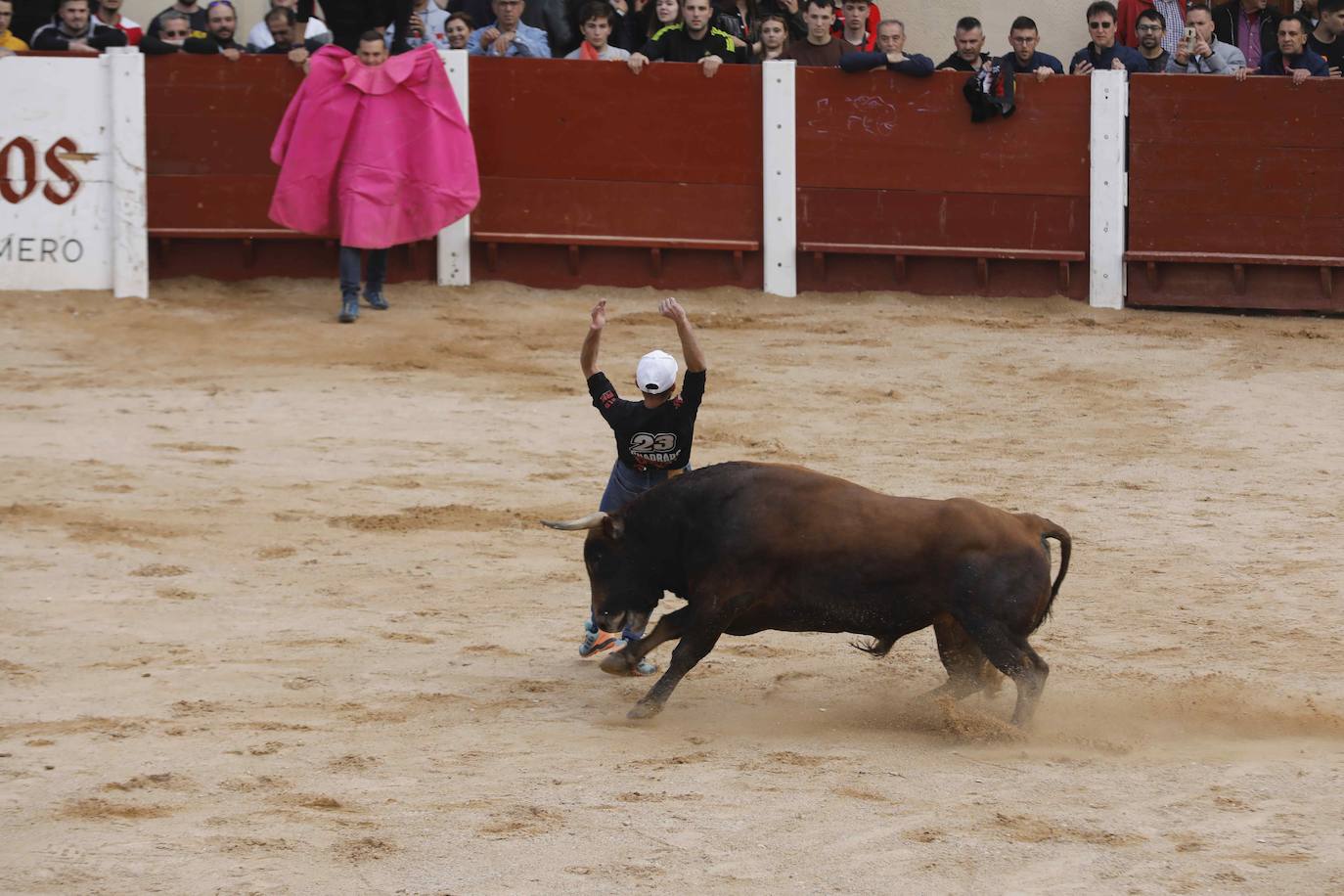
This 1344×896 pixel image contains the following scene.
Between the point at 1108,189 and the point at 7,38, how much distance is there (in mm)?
6730

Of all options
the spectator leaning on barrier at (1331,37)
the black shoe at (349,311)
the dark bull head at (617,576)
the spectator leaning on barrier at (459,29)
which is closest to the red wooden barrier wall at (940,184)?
the spectator leaning on barrier at (1331,37)

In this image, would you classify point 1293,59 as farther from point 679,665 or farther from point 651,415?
point 679,665

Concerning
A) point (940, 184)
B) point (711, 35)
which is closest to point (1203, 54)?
point (940, 184)

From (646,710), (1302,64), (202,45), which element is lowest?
(646,710)

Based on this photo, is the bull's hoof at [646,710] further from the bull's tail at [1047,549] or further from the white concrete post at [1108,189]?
the white concrete post at [1108,189]

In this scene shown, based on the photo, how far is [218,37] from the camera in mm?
12211

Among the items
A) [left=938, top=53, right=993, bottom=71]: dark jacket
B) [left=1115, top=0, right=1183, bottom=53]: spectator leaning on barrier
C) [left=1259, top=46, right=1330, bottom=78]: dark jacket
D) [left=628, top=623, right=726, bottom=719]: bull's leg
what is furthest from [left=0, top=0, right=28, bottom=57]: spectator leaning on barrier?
[left=628, top=623, right=726, bottom=719]: bull's leg

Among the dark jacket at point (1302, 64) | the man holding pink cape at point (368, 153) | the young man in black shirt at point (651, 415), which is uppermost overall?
the dark jacket at point (1302, 64)

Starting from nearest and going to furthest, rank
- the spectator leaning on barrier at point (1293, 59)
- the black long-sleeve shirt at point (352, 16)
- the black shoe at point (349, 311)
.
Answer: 1. the black shoe at point (349, 311)
2. the spectator leaning on barrier at point (1293, 59)
3. the black long-sleeve shirt at point (352, 16)

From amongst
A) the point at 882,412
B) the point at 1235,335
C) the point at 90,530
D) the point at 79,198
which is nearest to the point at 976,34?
the point at 1235,335

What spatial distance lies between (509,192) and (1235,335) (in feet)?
14.8

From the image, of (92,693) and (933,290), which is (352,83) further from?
(92,693)

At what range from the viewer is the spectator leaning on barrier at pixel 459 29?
12.2 meters

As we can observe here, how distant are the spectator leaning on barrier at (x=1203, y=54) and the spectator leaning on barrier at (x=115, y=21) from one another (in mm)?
6426
